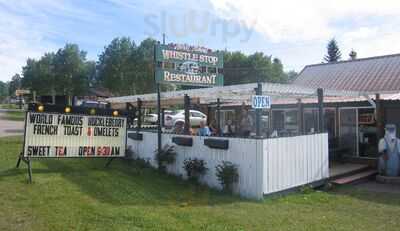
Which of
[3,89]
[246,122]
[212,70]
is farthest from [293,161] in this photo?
[3,89]

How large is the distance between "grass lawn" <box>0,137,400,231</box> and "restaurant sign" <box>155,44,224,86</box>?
8.81 feet

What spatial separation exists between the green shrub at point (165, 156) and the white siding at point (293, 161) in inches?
120

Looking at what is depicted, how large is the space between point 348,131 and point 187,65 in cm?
754

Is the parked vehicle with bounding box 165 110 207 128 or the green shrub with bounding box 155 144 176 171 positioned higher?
the parked vehicle with bounding box 165 110 207 128

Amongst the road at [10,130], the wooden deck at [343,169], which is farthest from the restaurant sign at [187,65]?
the road at [10,130]

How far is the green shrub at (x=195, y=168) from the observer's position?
28.9 ft

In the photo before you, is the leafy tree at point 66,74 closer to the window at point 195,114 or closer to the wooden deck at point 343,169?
the window at point 195,114

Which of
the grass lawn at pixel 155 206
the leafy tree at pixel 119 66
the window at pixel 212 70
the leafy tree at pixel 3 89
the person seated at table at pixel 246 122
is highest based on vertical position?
the leafy tree at pixel 3 89

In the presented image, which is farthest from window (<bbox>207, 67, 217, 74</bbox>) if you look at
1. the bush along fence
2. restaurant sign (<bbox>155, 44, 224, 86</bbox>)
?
the bush along fence

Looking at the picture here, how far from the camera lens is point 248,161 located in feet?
25.4

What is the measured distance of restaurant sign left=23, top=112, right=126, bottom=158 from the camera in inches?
336

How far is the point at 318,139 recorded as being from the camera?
365 inches

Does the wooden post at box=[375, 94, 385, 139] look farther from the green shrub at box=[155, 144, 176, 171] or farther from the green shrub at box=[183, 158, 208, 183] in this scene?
the green shrub at box=[155, 144, 176, 171]

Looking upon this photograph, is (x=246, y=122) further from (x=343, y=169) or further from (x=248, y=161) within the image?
(x=248, y=161)
